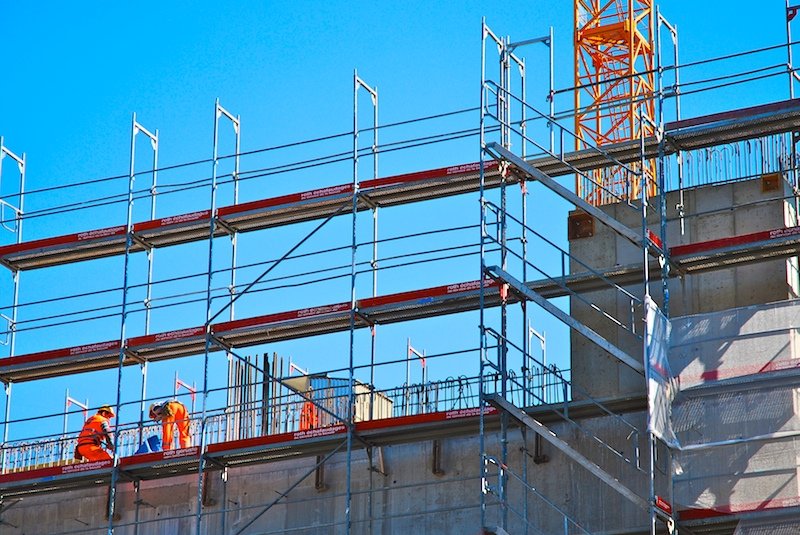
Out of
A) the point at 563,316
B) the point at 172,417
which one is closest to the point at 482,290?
the point at 563,316

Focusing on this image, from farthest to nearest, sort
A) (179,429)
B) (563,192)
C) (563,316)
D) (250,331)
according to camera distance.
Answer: (179,429), (250,331), (563,192), (563,316)

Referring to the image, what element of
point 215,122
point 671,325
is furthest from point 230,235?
point 671,325

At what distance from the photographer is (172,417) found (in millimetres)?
33094

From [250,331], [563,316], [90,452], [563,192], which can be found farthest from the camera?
[90,452]

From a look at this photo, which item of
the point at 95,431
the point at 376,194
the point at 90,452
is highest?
the point at 376,194

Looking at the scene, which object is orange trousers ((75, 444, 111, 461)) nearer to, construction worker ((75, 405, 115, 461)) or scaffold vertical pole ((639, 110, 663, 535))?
construction worker ((75, 405, 115, 461))

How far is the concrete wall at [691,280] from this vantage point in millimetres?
28984

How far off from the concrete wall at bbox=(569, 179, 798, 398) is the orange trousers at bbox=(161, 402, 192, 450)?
7508mm

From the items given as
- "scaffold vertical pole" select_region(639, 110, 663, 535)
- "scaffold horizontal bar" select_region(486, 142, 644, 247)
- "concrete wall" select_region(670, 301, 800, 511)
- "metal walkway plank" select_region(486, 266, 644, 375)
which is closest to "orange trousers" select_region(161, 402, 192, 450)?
"metal walkway plank" select_region(486, 266, 644, 375)

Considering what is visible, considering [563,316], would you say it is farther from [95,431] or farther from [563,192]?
[95,431]

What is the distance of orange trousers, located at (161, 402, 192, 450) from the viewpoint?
33.3 metres

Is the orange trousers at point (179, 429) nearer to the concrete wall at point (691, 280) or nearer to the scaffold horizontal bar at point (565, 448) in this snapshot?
the scaffold horizontal bar at point (565, 448)

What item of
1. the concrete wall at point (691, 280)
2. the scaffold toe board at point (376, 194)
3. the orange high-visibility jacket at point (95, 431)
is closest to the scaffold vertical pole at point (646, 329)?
the concrete wall at point (691, 280)

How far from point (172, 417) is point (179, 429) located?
0.62 m
